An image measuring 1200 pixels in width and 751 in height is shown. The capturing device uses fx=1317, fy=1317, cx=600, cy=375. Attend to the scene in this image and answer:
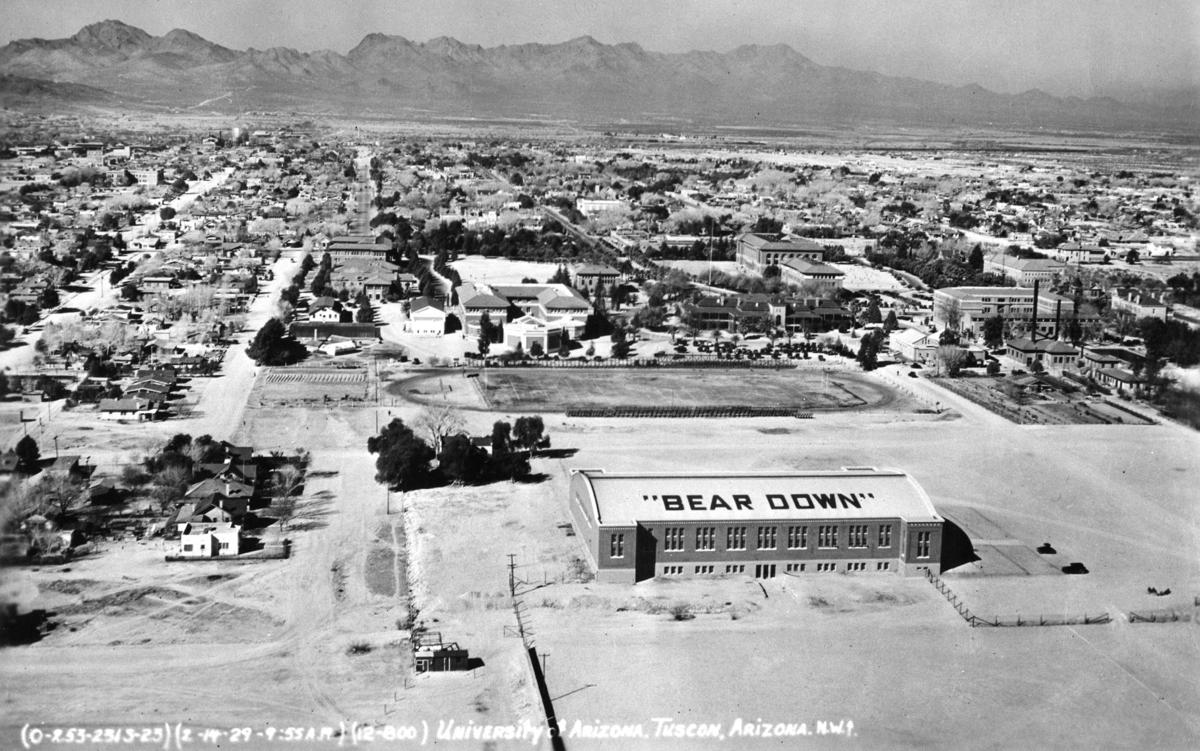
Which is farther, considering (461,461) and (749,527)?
(461,461)

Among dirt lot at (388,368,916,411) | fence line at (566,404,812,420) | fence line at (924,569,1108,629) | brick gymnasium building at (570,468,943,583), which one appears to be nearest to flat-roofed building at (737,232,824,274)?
dirt lot at (388,368,916,411)

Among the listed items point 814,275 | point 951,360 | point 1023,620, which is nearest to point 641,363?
point 951,360

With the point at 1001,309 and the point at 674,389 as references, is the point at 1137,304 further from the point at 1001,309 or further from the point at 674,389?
the point at 674,389

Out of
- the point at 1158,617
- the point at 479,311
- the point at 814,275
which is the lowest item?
the point at 1158,617

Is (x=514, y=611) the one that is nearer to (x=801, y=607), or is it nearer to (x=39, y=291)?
(x=801, y=607)

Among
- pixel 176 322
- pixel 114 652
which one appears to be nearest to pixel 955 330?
pixel 176 322

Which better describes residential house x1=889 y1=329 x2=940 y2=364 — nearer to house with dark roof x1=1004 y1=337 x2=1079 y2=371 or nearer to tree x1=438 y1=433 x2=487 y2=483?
house with dark roof x1=1004 y1=337 x2=1079 y2=371
